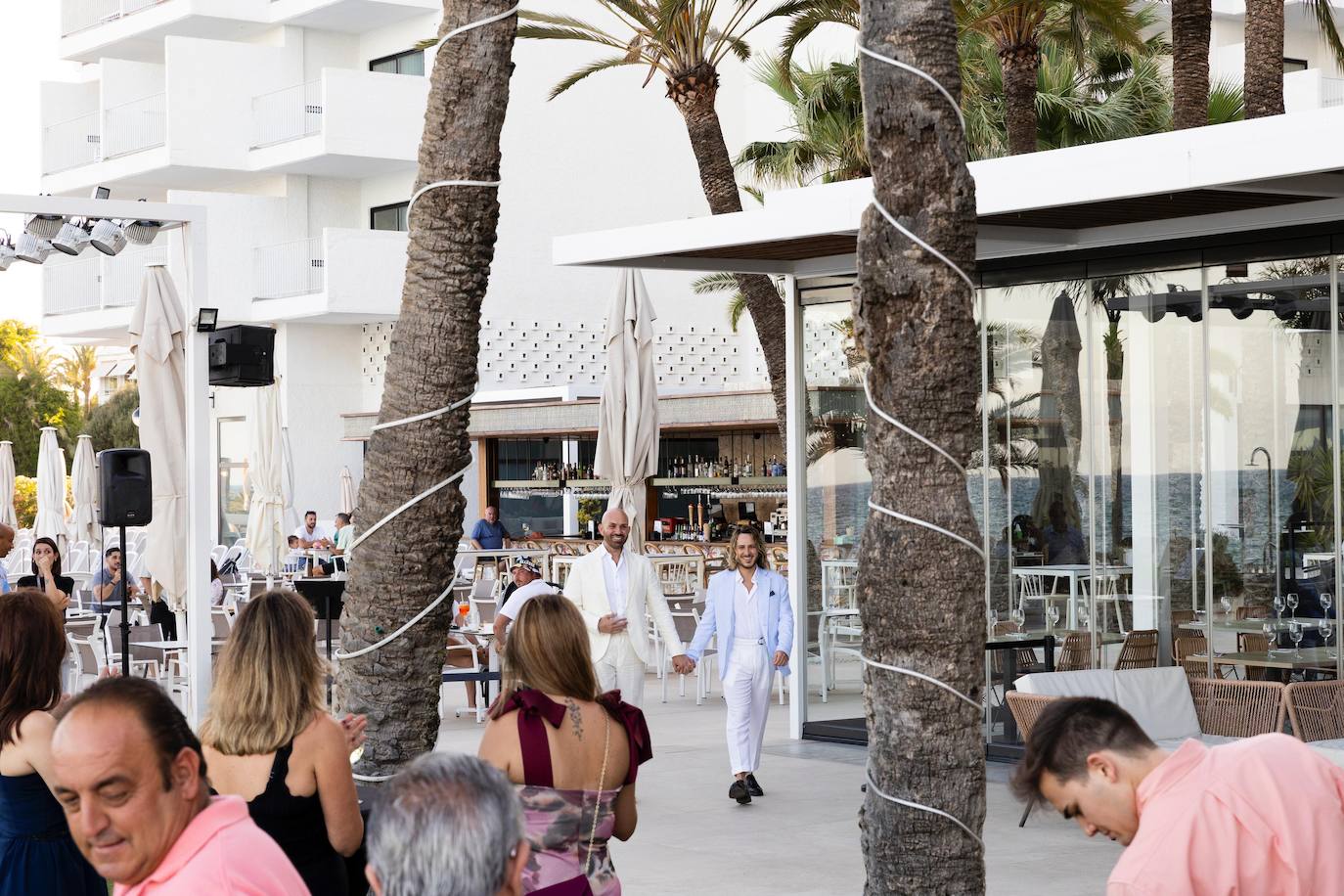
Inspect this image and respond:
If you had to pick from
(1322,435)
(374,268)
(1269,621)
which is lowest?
(1269,621)

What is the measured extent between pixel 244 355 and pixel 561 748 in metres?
8.41

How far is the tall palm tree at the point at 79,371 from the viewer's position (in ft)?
220

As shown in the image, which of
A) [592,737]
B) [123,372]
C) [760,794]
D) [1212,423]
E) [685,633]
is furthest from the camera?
[123,372]

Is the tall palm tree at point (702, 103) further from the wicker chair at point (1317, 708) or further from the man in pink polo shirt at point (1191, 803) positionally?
the man in pink polo shirt at point (1191, 803)

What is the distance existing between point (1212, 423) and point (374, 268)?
78.2ft

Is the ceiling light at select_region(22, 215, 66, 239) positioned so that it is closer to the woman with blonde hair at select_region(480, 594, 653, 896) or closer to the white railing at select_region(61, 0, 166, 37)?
the woman with blonde hair at select_region(480, 594, 653, 896)

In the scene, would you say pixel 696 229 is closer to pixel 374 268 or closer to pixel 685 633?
pixel 685 633

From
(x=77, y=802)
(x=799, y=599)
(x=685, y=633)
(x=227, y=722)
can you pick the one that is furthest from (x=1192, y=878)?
(x=685, y=633)

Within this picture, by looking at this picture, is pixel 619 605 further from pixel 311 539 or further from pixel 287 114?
pixel 287 114

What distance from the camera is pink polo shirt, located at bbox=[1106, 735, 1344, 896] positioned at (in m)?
2.99

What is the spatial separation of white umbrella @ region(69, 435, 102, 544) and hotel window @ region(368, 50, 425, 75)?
12.1 meters

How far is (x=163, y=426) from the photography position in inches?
484

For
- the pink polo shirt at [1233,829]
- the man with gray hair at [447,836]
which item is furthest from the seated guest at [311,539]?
the man with gray hair at [447,836]

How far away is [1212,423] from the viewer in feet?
37.9
